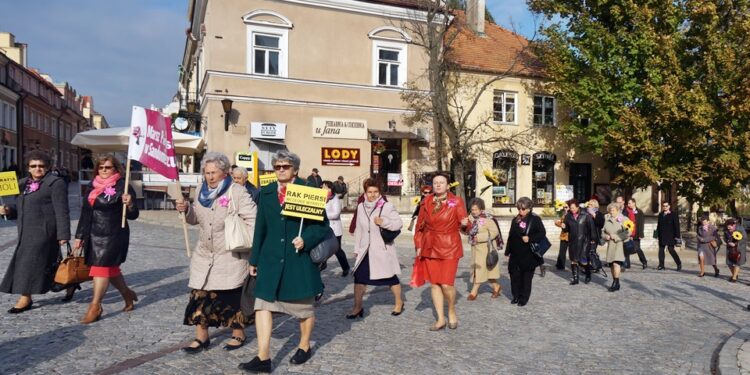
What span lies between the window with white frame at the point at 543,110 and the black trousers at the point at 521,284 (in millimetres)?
18703

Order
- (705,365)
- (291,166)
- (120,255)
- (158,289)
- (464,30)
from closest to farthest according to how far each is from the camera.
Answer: (291,166)
(705,365)
(120,255)
(158,289)
(464,30)

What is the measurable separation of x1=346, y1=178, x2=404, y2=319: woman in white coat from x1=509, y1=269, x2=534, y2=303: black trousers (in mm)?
1959

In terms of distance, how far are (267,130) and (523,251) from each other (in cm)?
1403

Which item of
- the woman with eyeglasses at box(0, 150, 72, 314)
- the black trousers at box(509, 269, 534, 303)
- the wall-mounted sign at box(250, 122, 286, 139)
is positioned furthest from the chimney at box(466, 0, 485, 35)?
the woman with eyeglasses at box(0, 150, 72, 314)

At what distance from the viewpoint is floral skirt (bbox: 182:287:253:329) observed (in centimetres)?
521

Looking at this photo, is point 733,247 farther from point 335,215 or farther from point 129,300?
point 129,300

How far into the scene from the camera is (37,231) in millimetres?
6605

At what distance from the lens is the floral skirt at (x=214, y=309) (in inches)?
205

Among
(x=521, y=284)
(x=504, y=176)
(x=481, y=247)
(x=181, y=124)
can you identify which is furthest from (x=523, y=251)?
(x=181, y=124)

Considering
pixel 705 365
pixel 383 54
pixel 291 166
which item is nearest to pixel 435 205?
pixel 291 166

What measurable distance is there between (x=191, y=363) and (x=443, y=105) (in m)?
18.4

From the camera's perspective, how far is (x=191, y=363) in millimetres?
5109

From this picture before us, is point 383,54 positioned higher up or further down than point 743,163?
higher up

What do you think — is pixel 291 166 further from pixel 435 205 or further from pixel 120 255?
pixel 120 255
